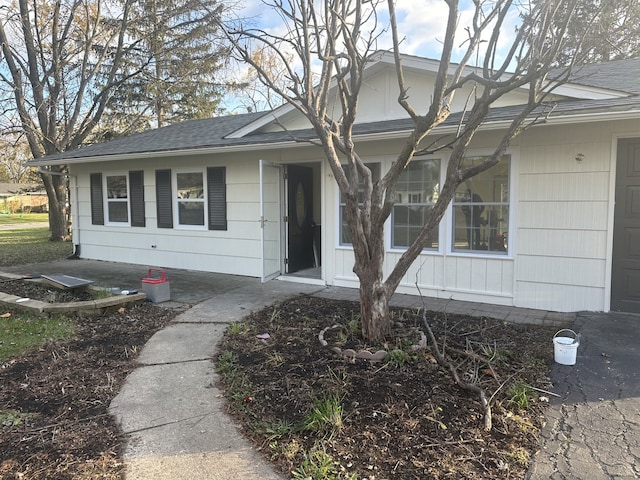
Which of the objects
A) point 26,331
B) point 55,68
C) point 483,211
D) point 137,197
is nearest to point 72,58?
point 55,68

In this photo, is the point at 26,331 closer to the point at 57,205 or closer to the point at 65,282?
the point at 65,282

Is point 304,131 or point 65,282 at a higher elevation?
point 304,131

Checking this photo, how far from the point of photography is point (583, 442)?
278 cm

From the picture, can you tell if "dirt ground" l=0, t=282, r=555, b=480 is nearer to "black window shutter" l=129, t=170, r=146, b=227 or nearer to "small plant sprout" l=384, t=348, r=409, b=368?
"small plant sprout" l=384, t=348, r=409, b=368

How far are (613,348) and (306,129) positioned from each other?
5.65 metres

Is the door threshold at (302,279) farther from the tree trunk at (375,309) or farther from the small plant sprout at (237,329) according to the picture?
the tree trunk at (375,309)

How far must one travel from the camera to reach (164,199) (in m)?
9.64

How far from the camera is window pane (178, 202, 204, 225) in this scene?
927 cm

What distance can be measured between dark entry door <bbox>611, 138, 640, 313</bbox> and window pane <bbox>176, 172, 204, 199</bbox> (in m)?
7.20

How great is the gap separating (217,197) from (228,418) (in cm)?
636

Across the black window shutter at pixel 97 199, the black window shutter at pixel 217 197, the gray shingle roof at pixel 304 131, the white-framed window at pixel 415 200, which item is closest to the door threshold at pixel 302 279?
the white-framed window at pixel 415 200

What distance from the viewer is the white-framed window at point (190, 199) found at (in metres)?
9.19

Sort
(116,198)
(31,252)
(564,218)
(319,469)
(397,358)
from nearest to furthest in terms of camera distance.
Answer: (319,469) → (397,358) → (564,218) → (116,198) → (31,252)

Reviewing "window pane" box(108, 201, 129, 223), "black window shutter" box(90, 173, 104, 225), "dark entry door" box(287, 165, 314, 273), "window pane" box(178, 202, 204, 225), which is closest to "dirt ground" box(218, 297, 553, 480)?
"dark entry door" box(287, 165, 314, 273)
